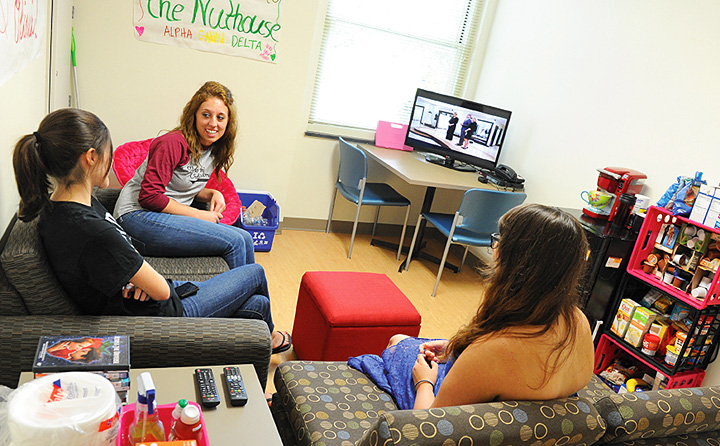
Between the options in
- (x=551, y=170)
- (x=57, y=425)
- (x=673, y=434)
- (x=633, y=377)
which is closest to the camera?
(x=57, y=425)

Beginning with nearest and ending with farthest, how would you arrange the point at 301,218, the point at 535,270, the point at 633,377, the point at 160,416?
the point at 160,416 < the point at 535,270 < the point at 633,377 < the point at 301,218

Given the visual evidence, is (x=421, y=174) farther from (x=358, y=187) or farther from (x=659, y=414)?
(x=659, y=414)

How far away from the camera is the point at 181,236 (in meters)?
2.46

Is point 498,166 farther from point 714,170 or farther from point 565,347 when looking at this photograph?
point 565,347

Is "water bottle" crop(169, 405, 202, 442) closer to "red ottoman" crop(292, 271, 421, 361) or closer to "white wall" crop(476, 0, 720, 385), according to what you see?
"red ottoman" crop(292, 271, 421, 361)

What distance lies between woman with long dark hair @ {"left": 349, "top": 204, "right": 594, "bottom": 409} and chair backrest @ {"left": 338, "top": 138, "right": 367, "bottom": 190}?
2358mm

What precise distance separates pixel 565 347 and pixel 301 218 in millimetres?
3125

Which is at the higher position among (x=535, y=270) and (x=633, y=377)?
(x=535, y=270)

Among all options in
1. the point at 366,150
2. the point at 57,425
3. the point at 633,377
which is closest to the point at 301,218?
the point at 366,150

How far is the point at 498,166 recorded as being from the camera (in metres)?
4.04

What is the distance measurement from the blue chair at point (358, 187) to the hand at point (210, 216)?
4.05ft

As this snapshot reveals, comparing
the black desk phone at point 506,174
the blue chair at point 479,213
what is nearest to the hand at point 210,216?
the blue chair at point 479,213

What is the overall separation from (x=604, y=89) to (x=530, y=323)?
8.05 ft

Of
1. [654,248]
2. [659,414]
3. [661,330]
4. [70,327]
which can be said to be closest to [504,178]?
[654,248]
